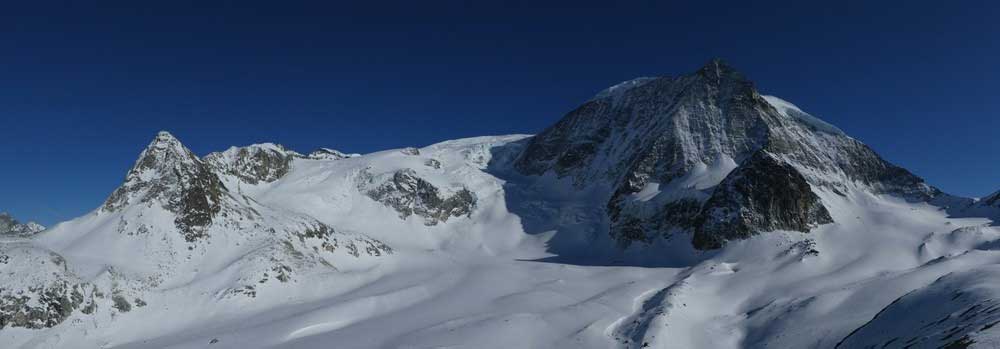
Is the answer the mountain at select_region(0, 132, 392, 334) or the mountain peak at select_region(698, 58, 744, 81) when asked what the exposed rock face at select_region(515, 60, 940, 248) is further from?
the mountain at select_region(0, 132, 392, 334)

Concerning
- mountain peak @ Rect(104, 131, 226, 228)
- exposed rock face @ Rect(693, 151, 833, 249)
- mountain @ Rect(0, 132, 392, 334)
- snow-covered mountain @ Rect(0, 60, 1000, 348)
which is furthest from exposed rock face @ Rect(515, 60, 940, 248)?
mountain peak @ Rect(104, 131, 226, 228)

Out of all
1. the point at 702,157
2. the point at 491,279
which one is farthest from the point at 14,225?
the point at 702,157

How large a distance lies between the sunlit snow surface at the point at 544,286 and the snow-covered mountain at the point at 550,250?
27cm

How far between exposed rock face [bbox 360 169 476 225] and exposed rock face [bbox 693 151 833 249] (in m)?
42.4

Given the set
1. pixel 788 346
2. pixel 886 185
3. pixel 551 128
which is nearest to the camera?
pixel 788 346

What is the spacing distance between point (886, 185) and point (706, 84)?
36.2 m

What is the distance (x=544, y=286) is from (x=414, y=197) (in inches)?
1822

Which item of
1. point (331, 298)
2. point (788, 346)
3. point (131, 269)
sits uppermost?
point (131, 269)

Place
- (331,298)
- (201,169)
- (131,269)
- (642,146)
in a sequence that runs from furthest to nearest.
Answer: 1. (642,146)
2. (201,169)
3. (331,298)
4. (131,269)

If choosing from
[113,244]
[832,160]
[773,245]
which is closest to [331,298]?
[113,244]

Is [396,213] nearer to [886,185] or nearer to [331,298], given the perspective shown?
[331,298]

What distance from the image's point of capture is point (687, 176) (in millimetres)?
84812

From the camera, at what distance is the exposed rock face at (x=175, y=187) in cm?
5231

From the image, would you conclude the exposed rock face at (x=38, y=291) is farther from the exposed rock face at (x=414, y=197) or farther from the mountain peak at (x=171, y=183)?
the exposed rock face at (x=414, y=197)
